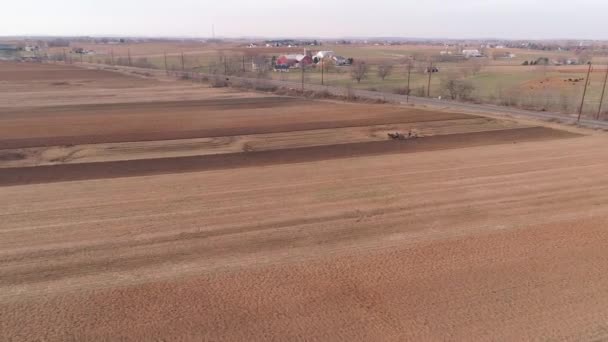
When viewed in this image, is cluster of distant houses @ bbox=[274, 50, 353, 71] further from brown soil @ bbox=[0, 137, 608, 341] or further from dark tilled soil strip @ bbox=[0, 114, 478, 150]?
brown soil @ bbox=[0, 137, 608, 341]

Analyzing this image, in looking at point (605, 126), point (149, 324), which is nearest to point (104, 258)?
point (149, 324)

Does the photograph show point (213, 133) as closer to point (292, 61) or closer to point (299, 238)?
point (299, 238)

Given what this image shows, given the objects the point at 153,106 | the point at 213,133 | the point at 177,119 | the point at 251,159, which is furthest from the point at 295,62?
the point at 251,159

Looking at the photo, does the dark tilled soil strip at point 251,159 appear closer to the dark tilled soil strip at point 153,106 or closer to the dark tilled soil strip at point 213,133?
the dark tilled soil strip at point 213,133

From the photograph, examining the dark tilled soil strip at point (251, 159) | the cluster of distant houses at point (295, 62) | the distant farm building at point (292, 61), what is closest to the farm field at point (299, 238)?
the dark tilled soil strip at point (251, 159)

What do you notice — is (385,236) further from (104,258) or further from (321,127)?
(321,127)

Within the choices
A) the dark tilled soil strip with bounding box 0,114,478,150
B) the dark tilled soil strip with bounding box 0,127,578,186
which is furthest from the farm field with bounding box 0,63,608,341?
the dark tilled soil strip with bounding box 0,114,478,150
